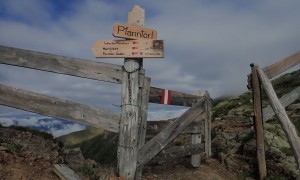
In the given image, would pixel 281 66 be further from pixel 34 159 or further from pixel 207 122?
pixel 34 159

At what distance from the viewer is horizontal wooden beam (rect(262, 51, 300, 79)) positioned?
30.9 ft

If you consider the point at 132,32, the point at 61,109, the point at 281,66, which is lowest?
the point at 61,109

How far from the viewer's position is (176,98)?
9070 millimetres

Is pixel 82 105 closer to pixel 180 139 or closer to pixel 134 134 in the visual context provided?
pixel 134 134

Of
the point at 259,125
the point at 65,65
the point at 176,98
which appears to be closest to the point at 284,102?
the point at 259,125

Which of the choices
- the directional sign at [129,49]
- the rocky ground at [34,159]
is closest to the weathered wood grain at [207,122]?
the directional sign at [129,49]

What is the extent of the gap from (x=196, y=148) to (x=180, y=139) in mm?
4431

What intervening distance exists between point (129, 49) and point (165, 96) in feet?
6.20

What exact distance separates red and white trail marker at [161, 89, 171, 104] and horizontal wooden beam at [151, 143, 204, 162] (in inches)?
56.2

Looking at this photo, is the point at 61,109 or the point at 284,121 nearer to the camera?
the point at 61,109

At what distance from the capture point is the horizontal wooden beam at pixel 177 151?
8922 mm

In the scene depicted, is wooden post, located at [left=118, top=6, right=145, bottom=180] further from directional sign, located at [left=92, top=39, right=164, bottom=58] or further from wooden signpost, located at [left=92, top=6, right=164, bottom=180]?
directional sign, located at [left=92, top=39, right=164, bottom=58]

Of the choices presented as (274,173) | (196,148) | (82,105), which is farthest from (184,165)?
(82,105)

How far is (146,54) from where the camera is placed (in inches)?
276
